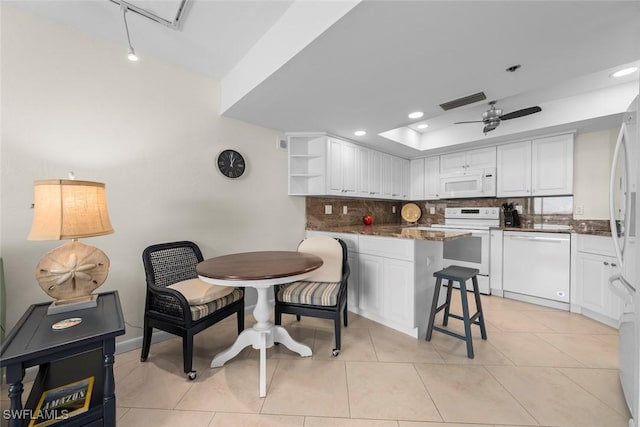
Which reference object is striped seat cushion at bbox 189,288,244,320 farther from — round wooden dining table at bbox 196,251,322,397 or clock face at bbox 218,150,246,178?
clock face at bbox 218,150,246,178

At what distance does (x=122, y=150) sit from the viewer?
1975 millimetres

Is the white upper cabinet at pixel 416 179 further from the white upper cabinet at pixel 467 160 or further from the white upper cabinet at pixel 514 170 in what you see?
the white upper cabinet at pixel 514 170

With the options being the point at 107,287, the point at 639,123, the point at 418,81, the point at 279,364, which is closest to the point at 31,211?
the point at 107,287

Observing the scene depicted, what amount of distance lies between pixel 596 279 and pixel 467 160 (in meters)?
2.10

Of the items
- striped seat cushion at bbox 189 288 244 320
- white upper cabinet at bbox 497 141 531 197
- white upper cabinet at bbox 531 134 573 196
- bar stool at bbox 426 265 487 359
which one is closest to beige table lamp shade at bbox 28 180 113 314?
striped seat cushion at bbox 189 288 244 320

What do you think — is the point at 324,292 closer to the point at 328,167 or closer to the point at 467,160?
the point at 328,167

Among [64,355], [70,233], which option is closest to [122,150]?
[70,233]

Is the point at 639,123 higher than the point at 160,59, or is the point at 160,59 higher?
the point at 160,59

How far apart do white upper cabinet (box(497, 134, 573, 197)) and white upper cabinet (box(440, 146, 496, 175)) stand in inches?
4.8

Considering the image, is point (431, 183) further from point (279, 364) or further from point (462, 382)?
point (279, 364)

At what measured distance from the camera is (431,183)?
425cm

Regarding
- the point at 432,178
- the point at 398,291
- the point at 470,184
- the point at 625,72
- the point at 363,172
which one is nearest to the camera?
the point at 625,72

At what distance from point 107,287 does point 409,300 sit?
2584 mm

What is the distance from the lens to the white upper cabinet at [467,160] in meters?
3.62
